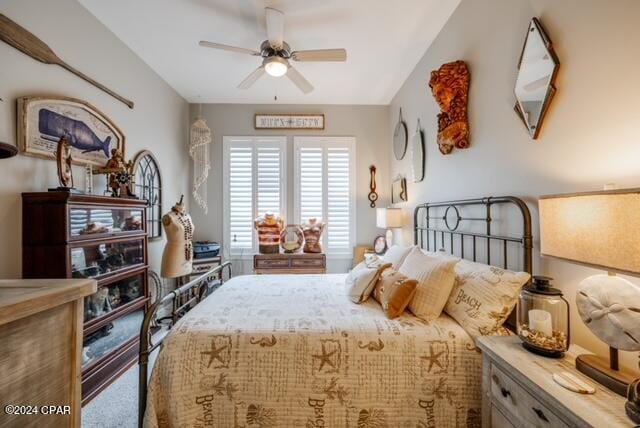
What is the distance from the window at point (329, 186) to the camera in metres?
4.02

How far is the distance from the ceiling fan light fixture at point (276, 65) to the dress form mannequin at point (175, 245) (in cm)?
173

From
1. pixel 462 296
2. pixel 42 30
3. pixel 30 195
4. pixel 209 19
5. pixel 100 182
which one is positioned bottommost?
pixel 462 296

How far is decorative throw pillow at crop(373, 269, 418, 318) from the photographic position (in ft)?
5.01

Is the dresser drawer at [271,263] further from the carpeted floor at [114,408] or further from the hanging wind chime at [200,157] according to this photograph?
the carpeted floor at [114,408]

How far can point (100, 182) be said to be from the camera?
2.35 meters

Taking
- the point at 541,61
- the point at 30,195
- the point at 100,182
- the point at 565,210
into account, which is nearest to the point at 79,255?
the point at 30,195

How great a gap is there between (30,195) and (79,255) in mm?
476

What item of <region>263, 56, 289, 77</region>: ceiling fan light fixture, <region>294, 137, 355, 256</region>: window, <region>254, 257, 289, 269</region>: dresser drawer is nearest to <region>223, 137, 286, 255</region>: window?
<region>294, 137, 355, 256</region>: window

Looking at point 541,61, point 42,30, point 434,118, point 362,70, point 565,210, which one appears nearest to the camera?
point 565,210

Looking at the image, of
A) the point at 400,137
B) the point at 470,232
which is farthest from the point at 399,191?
the point at 470,232

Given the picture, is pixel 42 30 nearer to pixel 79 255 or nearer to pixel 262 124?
pixel 79 255

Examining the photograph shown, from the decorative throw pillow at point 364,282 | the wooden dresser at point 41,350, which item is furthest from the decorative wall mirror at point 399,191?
the wooden dresser at point 41,350

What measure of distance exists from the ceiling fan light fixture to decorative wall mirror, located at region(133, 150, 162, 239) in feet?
5.74

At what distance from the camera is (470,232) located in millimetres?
1948
